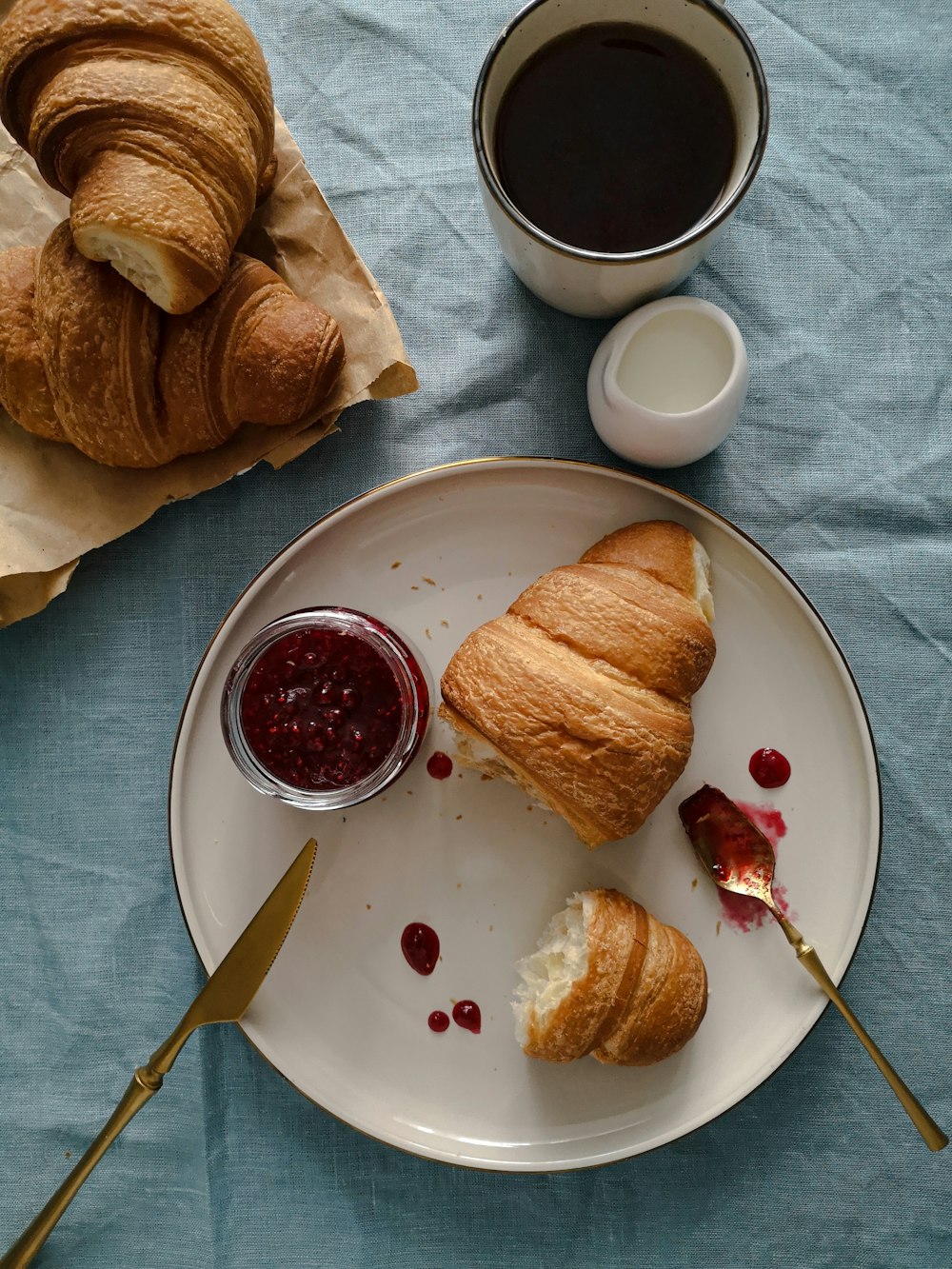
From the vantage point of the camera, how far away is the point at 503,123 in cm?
168

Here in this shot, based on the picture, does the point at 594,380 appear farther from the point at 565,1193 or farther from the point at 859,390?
the point at 565,1193

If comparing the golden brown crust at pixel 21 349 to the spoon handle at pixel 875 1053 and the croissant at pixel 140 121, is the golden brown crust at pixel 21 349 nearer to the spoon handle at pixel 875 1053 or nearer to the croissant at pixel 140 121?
the croissant at pixel 140 121

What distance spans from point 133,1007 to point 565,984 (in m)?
0.97

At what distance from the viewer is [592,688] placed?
1655 millimetres

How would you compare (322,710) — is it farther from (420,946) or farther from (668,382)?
(668,382)

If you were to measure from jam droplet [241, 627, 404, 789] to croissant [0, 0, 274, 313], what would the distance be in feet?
2.17

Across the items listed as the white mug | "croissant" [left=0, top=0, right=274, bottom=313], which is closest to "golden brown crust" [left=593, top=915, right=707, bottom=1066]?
the white mug

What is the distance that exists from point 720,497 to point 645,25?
886 mm

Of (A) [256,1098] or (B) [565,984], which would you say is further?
(A) [256,1098]

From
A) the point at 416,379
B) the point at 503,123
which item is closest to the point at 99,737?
the point at 416,379

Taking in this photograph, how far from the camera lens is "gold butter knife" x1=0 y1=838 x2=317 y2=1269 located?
183 centimetres

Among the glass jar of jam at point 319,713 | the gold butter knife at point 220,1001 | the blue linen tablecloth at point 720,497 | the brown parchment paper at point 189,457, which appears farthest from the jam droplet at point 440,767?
the brown parchment paper at point 189,457

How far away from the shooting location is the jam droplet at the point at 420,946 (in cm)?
193

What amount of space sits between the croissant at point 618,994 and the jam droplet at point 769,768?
1.19 feet
